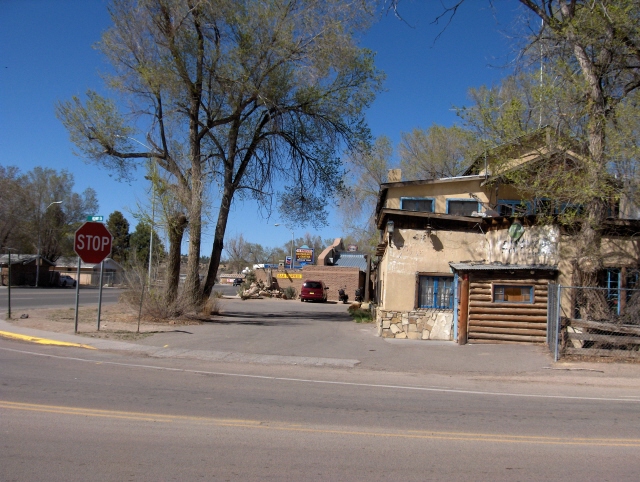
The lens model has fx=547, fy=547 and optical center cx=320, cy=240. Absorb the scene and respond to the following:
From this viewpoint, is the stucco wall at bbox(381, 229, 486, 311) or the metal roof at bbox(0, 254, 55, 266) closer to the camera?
the stucco wall at bbox(381, 229, 486, 311)

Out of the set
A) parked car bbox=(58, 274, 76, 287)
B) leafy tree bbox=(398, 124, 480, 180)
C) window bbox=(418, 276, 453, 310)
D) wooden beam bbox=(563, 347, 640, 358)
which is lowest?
parked car bbox=(58, 274, 76, 287)

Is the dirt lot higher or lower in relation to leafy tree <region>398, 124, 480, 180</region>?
lower

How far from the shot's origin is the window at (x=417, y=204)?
20922mm

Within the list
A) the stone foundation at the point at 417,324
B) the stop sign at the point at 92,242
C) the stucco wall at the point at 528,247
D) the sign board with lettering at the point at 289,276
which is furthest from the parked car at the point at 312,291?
the stop sign at the point at 92,242

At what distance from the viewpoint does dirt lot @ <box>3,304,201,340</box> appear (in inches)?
646

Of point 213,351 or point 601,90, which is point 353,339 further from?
point 601,90

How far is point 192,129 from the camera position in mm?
22781

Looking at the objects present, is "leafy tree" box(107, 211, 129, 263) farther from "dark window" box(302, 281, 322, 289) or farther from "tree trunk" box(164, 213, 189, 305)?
"tree trunk" box(164, 213, 189, 305)

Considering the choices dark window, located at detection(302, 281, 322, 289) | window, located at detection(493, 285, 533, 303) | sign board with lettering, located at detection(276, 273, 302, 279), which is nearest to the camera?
window, located at detection(493, 285, 533, 303)

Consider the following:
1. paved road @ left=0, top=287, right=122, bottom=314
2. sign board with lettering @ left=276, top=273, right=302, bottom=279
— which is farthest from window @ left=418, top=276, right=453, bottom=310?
sign board with lettering @ left=276, top=273, right=302, bottom=279

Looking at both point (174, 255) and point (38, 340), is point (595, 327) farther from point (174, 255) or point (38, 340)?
point (174, 255)

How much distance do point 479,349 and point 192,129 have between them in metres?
14.4

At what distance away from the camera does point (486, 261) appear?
1791 centimetres

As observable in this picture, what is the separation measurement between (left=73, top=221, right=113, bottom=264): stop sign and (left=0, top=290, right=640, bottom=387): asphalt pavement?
233cm
